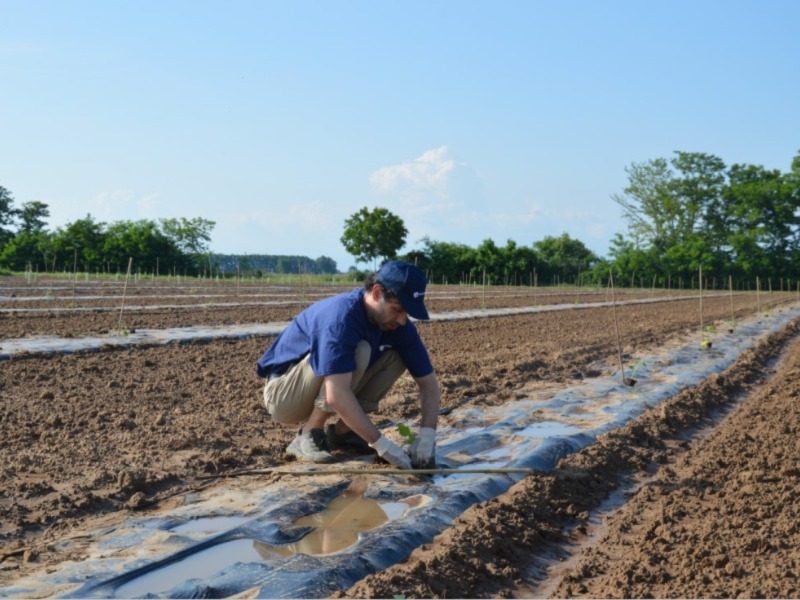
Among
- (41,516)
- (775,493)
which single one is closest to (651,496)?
(775,493)

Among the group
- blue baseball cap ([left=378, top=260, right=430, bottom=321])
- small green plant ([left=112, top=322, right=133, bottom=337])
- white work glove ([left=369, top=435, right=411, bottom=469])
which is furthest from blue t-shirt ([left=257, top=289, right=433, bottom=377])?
small green plant ([left=112, top=322, right=133, bottom=337])

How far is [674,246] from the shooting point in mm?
51375

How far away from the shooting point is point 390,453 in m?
3.78

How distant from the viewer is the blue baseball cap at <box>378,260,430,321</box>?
11.8 feet

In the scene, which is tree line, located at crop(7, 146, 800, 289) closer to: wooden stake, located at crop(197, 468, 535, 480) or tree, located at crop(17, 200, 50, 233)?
tree, located at crop(17, 200, 50, 233)

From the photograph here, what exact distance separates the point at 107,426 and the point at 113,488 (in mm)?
1409

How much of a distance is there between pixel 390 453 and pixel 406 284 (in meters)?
0.85

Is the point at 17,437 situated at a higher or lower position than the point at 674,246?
lower

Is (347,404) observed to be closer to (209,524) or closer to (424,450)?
(424,450)

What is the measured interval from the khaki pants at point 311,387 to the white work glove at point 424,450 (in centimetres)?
40

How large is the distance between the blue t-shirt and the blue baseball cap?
239 millimetres

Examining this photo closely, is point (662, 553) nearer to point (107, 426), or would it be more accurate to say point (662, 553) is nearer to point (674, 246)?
point (107, 426)

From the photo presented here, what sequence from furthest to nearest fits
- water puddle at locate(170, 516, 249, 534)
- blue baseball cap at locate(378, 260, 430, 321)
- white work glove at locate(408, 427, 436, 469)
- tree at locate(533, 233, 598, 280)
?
tree at locate(533, 233, 598, 280) < white work glove at locate(408, 427, 436, 469) < blue baseball cap at locate(378, 260, 430, 321) < water puddle at locate(170, 516, 249, 534)

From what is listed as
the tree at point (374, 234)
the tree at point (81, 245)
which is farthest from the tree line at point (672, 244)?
the tree at point (81, 245)
